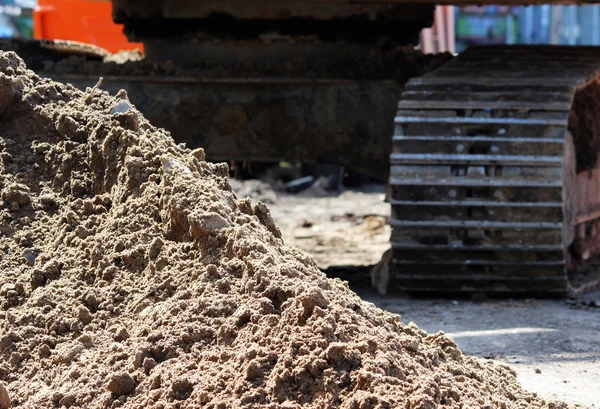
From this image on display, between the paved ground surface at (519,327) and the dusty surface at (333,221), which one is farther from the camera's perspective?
the dusty surface at (333,221)

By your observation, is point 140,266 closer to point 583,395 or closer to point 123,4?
point 583,395

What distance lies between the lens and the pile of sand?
10.2 feet

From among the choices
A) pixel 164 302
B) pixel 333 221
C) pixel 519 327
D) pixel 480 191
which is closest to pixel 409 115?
pixel 480 191

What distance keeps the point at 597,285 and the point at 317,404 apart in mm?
4102

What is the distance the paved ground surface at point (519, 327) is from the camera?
14.4ft

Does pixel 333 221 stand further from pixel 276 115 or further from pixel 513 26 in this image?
pixel 513 26

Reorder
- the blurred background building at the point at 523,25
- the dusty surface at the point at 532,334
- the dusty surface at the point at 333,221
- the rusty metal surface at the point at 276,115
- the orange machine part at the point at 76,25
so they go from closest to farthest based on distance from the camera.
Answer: the dusty surface at the point at 532,334 < the rusty metal surface at the point at 276,115 < the dusty surface at the point at 333,221 < the orange machine part at the point at 76,25 < the blurred background building at the point at 523,25

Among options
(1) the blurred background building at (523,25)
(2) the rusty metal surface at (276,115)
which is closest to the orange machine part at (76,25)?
(2) the rusty metal surface at (276,115)

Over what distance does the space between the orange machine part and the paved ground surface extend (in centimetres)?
580

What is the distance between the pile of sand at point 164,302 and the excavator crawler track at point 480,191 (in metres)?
2.14

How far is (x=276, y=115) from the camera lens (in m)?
7.39

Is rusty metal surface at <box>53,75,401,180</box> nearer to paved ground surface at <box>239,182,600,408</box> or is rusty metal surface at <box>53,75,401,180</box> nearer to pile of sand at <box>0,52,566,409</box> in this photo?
paved ground surface at <box>239,182,600,408</box>

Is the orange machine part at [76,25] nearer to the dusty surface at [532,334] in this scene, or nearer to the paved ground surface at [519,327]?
the paved ground surface at [519,327]

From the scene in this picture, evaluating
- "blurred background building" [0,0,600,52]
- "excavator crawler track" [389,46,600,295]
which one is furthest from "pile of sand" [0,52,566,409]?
"blurred background building" [0,0,600,52]
